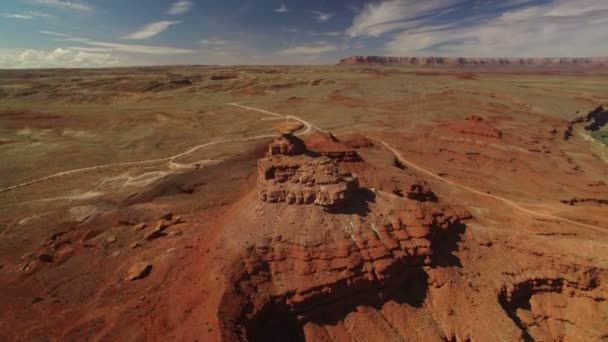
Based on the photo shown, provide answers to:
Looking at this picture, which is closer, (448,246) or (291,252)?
(291,252)

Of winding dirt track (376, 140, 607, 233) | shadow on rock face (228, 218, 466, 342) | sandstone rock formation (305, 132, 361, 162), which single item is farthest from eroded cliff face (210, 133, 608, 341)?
sandstone rock formation (305, 132, 361, 162)

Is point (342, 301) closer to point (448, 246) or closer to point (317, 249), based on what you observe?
A: point (317, 249)

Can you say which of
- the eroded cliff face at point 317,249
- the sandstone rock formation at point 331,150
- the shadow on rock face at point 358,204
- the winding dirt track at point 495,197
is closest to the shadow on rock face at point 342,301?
the eroded cliff face at point 317,249

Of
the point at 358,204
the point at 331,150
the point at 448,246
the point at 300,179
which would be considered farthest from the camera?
the point at 331,150

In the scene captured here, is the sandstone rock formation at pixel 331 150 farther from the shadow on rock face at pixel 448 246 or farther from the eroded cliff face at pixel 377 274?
the shadow on rock face at pixel 448 246

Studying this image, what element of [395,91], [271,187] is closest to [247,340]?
[271,187]

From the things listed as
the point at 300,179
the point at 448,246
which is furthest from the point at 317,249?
the point at 448,246

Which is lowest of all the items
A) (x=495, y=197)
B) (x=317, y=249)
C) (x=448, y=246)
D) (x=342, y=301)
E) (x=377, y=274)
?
(x=495, y=197)

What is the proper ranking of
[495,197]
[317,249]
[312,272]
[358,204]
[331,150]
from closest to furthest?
[312,272] < [317,249] < [358,204] < [495,197] < [331,150]

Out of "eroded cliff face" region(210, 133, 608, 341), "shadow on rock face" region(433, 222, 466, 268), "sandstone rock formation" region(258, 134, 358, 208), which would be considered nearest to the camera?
"eroded cliff face" region(210, 133, 608, 341)

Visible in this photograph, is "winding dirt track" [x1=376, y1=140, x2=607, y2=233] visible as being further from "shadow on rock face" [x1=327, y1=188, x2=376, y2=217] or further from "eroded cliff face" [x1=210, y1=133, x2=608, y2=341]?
"shadow on rock face" [x1=327, y1=188, x2=376, y2=217]

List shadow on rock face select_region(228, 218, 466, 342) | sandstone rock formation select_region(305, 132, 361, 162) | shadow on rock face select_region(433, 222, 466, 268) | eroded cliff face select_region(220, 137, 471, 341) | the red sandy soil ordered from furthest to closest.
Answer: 1. sandstone rock formation select_region(305, 132, 361, 162)
2. shadow on rock face select_region(433, 222, 466, 268)
3. eroded cliff face select_region(220, 137, 471, 341)
4. the red sandy soil
5. shadow on rock face select_region(228, 218, 466, 342)
